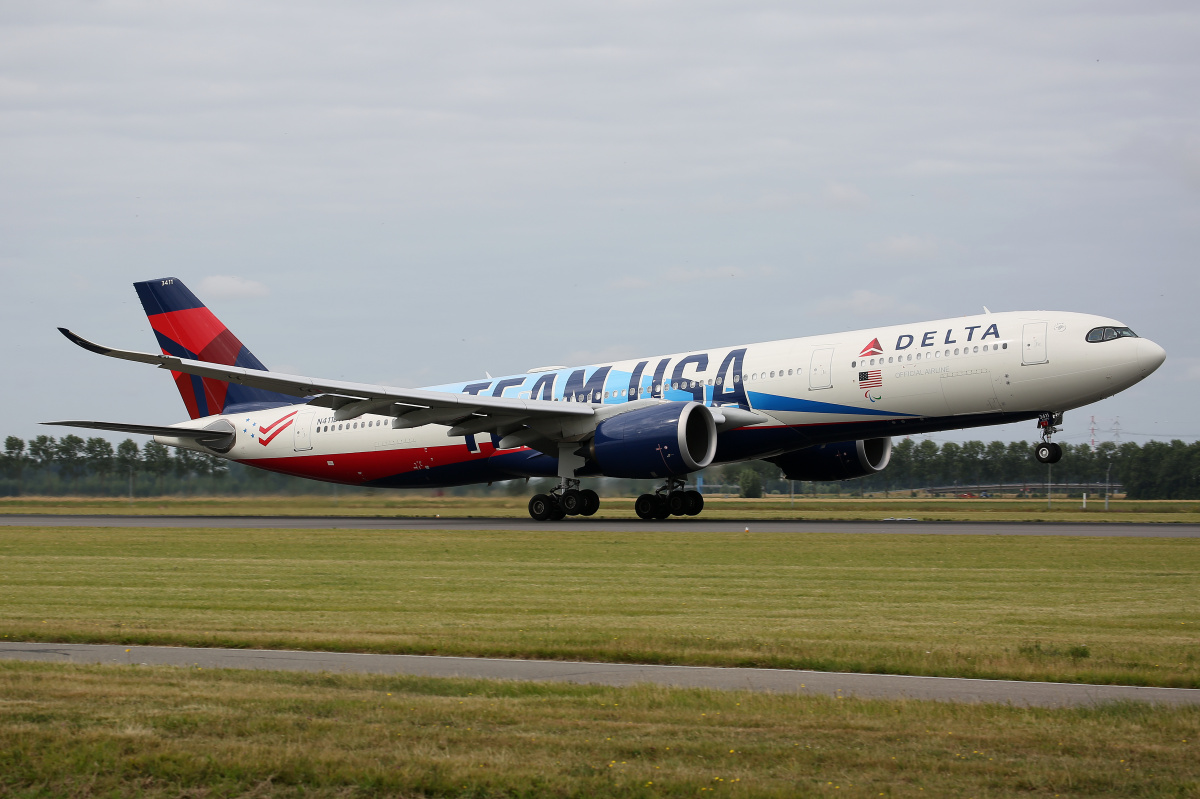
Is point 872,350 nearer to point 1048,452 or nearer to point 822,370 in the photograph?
point 822,370

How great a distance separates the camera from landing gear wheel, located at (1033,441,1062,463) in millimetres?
29141

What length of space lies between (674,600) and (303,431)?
2789 cm

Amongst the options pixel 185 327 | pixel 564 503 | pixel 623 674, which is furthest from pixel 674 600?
pixel 185 327

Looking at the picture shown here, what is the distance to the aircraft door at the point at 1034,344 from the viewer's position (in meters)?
28.2

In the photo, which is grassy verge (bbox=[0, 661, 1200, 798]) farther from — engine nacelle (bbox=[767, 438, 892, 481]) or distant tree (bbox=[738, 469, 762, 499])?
distant tree (bbox=[738, 469, 762, 499])

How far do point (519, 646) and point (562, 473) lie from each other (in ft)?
74.9

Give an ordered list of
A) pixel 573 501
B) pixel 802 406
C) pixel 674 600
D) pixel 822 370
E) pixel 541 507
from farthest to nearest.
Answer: pixel 541 507 < pixel 573 501 < pixel 802 406 < pixel 822 370 < pixel 674 600

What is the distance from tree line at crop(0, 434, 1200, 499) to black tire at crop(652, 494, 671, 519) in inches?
96.4

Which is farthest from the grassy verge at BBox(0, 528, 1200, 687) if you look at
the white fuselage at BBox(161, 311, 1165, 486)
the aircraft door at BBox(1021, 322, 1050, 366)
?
the aircraft door at BBox(1021, 322, 1050, 366)

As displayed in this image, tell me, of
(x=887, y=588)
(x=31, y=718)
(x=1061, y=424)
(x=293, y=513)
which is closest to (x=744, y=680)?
(x=31, y=718)


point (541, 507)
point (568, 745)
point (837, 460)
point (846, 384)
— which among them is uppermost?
point (846, 384)

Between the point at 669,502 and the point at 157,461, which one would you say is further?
the point at 157,461

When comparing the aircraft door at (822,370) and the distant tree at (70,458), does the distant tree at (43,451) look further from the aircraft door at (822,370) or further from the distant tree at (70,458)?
the aircraft door at (822,370)

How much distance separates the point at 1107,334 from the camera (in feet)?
92.8
